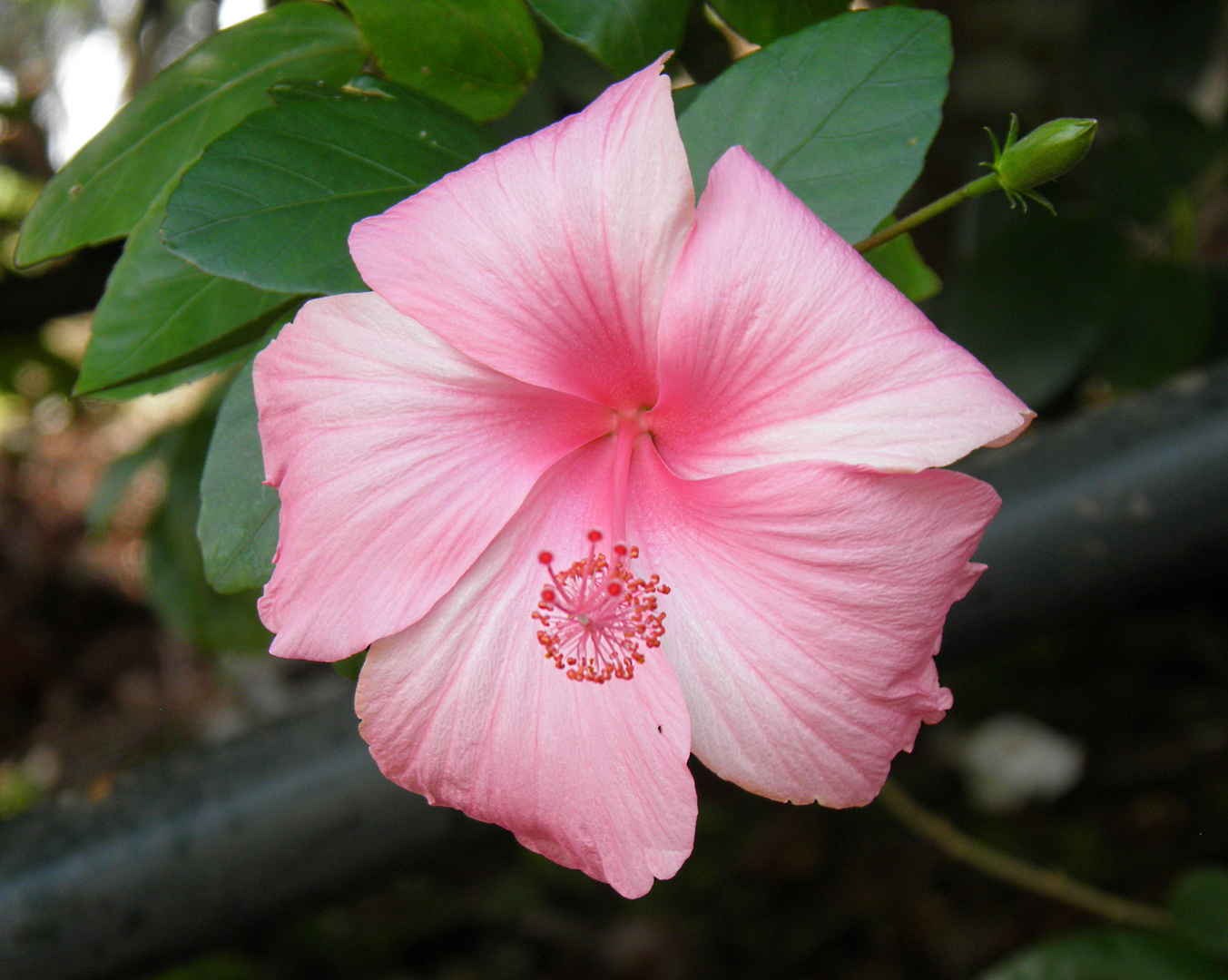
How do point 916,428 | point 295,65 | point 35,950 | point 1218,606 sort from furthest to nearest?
1. point 1218,606
2. point 35,950
3. point 295,65
4. point 916,428

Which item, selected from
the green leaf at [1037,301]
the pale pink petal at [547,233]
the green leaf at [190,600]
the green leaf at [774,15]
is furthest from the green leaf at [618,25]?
the green leaf at [190,600]

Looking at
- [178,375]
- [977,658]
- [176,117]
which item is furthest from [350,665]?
[977,658]

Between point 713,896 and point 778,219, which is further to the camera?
point 713,896

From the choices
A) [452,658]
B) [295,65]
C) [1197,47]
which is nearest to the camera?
[452,658]

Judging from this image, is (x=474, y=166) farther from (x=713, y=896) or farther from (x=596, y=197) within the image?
(x=713, y=896)

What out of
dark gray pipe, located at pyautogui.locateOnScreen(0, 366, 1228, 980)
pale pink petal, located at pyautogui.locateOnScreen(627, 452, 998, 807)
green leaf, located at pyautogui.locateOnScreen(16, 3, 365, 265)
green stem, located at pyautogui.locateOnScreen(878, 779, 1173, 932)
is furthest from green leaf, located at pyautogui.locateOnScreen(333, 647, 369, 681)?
green stem, located at pyautogui.locateOnScreen(878, 779, 1173, 932)

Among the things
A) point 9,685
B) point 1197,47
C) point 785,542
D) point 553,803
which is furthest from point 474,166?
point 9,685

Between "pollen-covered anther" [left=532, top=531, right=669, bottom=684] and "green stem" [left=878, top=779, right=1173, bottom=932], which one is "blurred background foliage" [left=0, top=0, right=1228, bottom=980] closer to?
"green stem" [left=878, top=779, right=1173, bottom=932]
